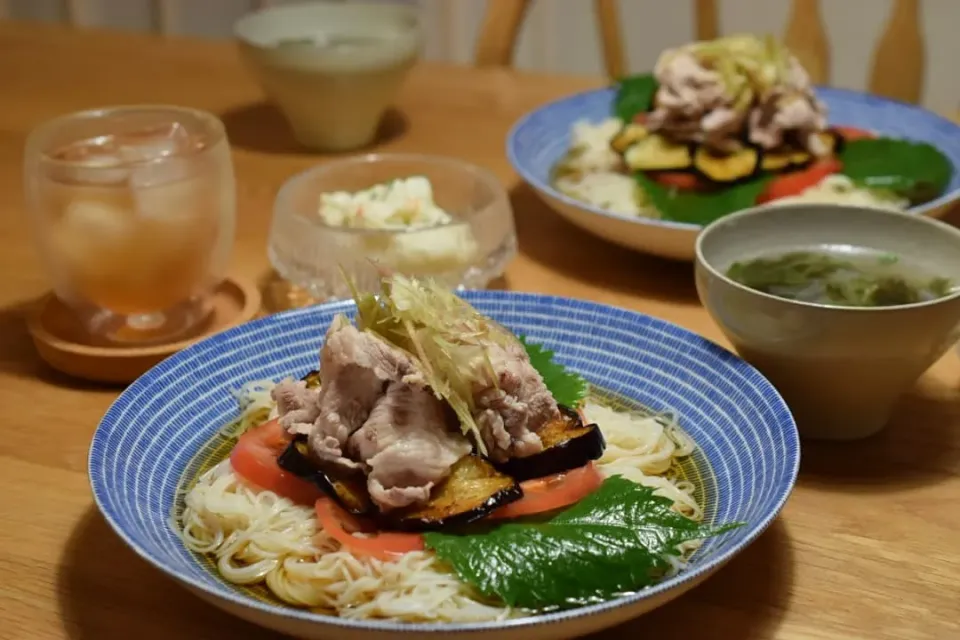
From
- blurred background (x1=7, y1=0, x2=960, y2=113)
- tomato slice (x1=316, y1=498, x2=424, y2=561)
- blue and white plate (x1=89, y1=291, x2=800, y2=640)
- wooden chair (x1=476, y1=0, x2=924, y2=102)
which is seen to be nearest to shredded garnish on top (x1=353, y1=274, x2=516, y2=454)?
tomato slice (x1=316, y1=498, x2=424, y2=561)

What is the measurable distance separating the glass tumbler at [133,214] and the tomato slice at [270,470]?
1.66 ft

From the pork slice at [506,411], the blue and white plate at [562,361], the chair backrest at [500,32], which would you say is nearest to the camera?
the blue and white plate at [562,361]

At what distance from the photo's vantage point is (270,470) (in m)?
1.23

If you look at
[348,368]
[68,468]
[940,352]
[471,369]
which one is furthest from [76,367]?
[940,352]

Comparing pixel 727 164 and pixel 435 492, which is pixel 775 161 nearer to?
pixel 727 164

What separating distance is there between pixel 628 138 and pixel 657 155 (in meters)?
0.09

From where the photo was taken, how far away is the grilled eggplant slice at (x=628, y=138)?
2172mm

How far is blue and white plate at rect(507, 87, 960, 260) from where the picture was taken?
6.09ft

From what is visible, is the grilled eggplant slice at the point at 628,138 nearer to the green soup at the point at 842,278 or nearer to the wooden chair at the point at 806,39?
the green soup at the point at 842,278

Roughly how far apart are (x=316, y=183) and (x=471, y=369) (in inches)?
38.8

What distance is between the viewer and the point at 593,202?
2104 millimetres

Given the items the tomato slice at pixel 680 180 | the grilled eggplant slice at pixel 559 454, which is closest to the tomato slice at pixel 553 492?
the grilled eggplant slice at pixel 559 454

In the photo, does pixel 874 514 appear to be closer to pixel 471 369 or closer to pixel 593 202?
pixel 471 369

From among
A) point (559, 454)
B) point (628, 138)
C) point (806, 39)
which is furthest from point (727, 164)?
point (806, 39)
